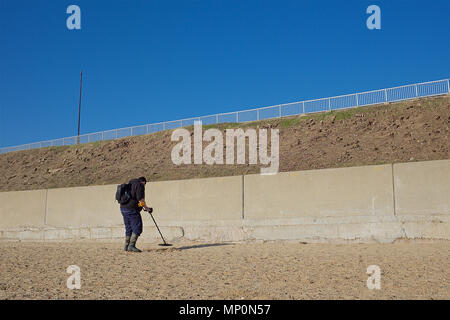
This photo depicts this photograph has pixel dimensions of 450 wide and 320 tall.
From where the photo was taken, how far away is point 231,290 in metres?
5.34

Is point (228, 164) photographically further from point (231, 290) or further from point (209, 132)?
point (231, 290)

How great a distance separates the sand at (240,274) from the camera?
17.0 feet

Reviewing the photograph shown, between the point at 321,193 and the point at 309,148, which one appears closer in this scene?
the point at 321,193

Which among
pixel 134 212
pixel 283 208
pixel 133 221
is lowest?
pixel 133 221

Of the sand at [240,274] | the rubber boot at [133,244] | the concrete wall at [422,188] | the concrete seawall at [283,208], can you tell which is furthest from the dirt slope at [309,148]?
the rubber boot at [133,244]

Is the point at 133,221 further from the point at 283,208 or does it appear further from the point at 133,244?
the point at 283,208

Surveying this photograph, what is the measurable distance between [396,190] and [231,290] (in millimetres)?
7005

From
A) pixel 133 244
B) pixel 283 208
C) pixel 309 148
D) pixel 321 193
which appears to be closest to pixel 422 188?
pixel 321 193

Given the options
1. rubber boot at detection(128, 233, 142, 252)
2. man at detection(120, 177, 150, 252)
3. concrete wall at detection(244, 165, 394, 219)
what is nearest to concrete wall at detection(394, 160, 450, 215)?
concrete wall at detection(244, 165, 394, 219)

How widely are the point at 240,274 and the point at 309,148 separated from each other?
12.1m

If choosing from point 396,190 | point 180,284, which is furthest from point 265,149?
point 180,284

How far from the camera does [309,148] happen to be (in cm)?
1798

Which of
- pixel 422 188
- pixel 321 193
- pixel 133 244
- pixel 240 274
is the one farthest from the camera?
pixel 321 193
